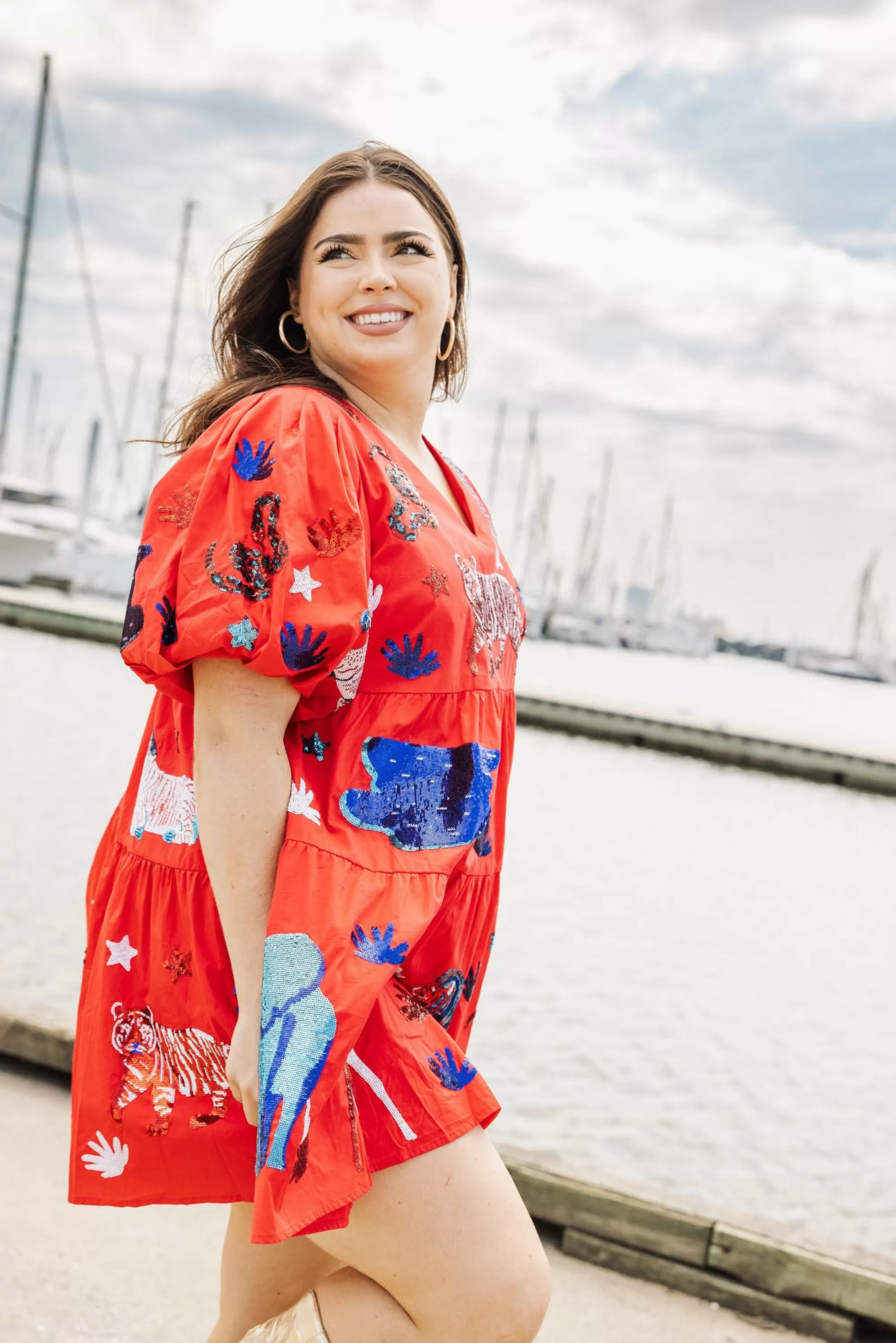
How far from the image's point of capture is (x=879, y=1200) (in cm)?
403

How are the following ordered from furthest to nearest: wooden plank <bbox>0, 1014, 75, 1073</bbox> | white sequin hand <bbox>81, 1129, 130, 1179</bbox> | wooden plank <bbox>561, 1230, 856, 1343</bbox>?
wooden plank <bbox>0, 1014, 75, 1073</bbox>, wooden plank <bbox>561, 1230, 856, 1343</bbox>, white sequin hand <bbox>81, 1129, 130, 1179</bbox>

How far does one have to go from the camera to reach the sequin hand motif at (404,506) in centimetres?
140

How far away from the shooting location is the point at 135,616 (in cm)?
136

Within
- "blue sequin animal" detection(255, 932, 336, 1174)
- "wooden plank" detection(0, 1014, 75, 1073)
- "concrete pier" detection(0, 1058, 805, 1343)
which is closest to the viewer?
"blue sequin animal" detection(255, 932, 336, 1174)

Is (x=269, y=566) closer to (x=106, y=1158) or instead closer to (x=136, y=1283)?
(x=106, y=1158)

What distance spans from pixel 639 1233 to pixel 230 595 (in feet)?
6.95

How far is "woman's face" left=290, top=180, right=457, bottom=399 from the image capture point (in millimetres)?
1560

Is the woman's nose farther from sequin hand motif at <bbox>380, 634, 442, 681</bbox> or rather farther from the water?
the water

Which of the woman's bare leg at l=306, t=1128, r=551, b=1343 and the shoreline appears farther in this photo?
the shoreline

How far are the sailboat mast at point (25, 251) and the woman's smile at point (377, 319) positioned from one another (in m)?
23.2

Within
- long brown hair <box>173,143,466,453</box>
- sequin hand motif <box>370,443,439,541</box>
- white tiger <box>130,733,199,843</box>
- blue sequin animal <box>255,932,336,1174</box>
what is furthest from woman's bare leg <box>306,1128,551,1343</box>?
long brown hair <box>173,143,466,453</box>

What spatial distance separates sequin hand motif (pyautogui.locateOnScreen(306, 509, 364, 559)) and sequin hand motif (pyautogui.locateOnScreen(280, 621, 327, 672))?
9 centimetres

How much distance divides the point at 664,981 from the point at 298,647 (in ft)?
17.0

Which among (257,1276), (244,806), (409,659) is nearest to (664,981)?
(257,1276)
